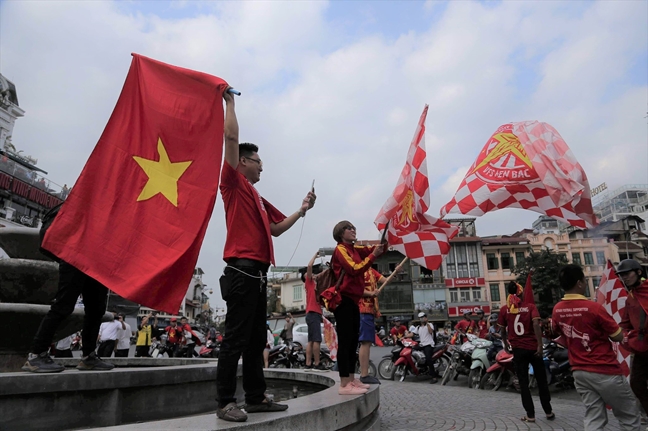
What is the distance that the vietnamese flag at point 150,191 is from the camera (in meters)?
3.43

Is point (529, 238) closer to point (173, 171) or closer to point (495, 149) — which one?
point (495, 149)

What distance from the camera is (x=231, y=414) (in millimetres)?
2496

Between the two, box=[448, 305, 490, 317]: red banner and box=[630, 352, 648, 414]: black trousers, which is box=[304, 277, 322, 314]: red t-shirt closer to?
box=[630, 352, 648, 414]: black trousers

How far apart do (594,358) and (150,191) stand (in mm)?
3780

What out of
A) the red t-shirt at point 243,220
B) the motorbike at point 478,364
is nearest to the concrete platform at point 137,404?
the red t-shirt at point 243,220

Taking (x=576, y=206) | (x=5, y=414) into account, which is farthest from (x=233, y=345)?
(x=576, y=206)

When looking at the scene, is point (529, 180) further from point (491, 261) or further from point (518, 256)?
point (518, 256)

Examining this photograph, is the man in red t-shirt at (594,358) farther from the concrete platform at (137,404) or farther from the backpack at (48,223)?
the backpack at (48,223)

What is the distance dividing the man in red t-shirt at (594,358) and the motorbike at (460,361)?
6506 mm

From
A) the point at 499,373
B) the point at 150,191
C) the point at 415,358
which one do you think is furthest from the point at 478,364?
the point at 150,191

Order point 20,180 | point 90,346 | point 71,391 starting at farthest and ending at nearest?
point 20,180 → point 90,346 → point 71,391

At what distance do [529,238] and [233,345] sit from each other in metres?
54.9

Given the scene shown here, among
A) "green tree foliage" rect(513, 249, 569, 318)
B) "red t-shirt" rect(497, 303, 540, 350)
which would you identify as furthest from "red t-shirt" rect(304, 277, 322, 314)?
"green tree foliage" rect(513, 249, 569, 318)

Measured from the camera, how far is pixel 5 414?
3.14 metres
